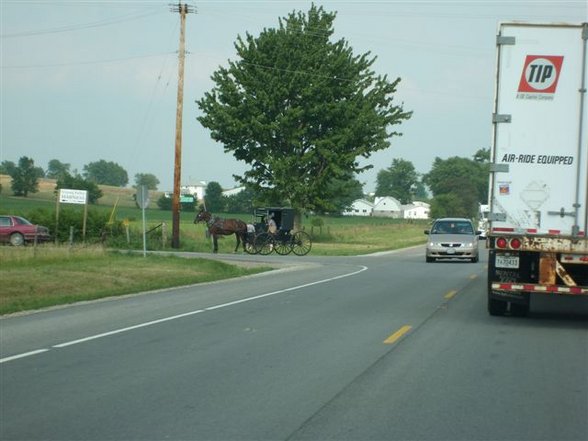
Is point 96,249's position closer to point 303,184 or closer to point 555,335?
point 555,335

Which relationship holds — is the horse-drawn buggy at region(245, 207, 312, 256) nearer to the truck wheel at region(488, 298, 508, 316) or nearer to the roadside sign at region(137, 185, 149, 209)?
the roadside sign at region(137, 185, 149, 209)

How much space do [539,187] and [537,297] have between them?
650 centimetres

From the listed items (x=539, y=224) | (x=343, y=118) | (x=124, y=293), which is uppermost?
(x=343, y=118)

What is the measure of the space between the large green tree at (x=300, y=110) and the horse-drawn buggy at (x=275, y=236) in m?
11.9

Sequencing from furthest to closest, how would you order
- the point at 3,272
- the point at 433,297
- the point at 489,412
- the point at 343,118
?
the point at 343,118
the point at 3,272
the point at 433,297
the point at 489,412

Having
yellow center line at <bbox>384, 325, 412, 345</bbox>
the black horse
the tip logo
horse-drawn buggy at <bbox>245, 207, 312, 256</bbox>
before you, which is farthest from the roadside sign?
A: the tip logo

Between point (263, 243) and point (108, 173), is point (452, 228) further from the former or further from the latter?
point (108, 173)

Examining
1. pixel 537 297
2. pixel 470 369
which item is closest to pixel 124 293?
pixel 537 297

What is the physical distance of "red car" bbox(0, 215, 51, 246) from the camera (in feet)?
142

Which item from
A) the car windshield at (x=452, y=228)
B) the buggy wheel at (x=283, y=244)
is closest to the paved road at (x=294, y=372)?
the car windshield at (x=452, y=228)

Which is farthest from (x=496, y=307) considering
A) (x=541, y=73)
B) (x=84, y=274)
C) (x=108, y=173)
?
(x=108, y=173)

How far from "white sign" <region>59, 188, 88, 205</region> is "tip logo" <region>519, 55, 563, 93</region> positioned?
27.0m

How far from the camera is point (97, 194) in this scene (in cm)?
6575

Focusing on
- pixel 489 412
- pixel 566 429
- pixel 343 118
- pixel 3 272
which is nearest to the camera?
pixel 566 429
